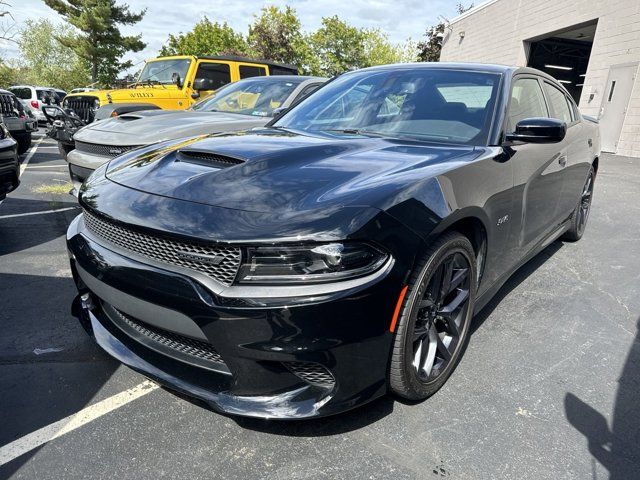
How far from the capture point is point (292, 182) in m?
1.88

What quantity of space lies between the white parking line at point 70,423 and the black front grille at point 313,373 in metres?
0.91

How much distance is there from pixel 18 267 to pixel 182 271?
266 cm

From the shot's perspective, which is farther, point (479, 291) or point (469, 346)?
point (469, 346)

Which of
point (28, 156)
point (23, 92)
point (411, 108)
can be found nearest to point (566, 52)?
point (28, 156)

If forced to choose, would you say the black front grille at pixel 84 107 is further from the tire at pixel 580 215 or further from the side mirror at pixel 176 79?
the tire at pixel 580 215

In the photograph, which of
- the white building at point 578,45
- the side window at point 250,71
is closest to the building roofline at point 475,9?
the white building at point 578,45

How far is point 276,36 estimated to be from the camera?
132 feet

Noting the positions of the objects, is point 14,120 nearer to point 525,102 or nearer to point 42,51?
point 525,102

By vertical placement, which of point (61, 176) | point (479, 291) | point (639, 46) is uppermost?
point (639, 46)

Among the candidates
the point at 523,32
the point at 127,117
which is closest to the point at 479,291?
the point at 127,117

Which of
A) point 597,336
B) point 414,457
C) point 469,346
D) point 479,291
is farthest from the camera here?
point 597,336

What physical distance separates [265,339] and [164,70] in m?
8.51

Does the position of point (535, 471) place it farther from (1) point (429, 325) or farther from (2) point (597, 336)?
(2) point (597, 336)

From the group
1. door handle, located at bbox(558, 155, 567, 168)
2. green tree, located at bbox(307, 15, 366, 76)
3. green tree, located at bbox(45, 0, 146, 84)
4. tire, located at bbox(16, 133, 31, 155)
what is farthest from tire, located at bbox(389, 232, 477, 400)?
green tree, located at bbox(307, 15, 366, 76)
